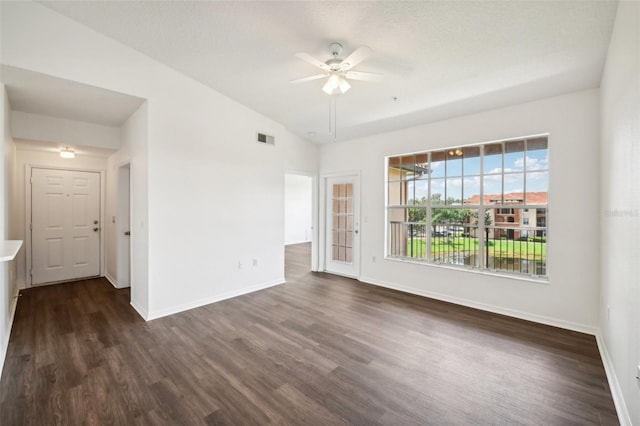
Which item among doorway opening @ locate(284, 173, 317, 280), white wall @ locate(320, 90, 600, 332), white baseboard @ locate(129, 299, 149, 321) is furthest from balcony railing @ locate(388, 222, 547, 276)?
doorway opening @ locate(284, 173, 317, 280)

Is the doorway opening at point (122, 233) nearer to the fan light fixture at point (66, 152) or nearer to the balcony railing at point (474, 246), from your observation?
the fan light fixture at point (66, 152)

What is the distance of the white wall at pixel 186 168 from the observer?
2777 mm

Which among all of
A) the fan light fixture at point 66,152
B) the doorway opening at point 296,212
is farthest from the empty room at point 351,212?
the doorway opening at point 296,212

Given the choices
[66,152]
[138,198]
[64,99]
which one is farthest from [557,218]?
[66,152]

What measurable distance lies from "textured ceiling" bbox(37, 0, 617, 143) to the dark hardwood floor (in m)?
2.86

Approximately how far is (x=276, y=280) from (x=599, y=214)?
14.9 feet

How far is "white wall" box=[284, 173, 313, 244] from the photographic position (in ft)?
34.2

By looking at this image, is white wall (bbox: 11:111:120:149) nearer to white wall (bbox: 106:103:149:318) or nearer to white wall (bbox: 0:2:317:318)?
white wall (bbox: 106:103:149:318)

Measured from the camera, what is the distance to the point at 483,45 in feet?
8.30

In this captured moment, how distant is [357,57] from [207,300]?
371 centimetres

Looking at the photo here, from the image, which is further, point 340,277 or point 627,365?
point 340,277

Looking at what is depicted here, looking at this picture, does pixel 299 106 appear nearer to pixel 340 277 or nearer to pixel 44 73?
pixel 44 73

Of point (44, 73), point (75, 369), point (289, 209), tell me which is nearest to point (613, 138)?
point (75, 369)

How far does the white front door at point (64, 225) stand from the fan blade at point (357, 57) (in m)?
5.39
